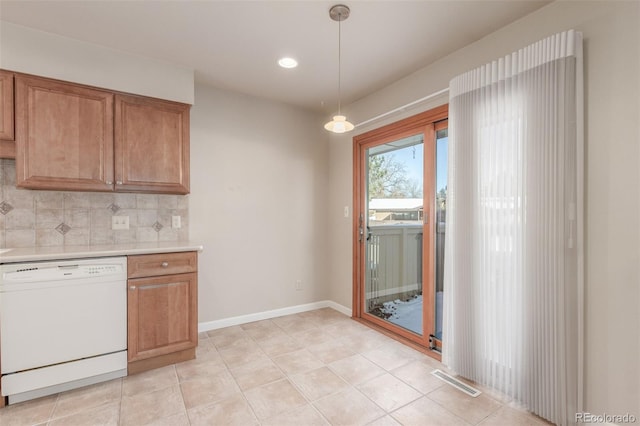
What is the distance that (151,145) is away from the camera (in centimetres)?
265

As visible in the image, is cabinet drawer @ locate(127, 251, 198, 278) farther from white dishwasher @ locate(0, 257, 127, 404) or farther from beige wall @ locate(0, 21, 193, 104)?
beige wall @ locate(0, 21, 193, 104)

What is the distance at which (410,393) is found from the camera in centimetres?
210

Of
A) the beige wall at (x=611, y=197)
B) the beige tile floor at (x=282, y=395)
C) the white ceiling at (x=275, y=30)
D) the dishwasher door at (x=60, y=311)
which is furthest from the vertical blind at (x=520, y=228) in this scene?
the dishwasher door at (x=60, y=311)

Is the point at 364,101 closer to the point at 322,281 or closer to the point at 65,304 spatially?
the point at 322,281

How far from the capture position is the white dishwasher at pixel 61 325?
1.96 metres

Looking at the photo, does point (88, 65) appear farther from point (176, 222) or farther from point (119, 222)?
point (176, 222)

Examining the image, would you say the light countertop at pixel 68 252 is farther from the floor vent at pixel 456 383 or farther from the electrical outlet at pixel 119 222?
the floor vent at pixel 456 383

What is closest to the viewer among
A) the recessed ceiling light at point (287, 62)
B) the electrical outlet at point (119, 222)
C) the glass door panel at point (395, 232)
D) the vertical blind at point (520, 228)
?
the vertical blind at point (520, 228)

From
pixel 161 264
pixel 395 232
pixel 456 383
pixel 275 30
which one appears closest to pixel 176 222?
pixel 161 264

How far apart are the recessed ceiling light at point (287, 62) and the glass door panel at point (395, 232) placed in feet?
4.18

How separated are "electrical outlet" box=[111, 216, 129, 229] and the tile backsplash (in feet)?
0.08

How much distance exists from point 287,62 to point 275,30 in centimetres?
46

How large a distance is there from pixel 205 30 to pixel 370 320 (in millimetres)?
3227

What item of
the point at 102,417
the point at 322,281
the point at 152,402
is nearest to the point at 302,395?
the point at 152,402
